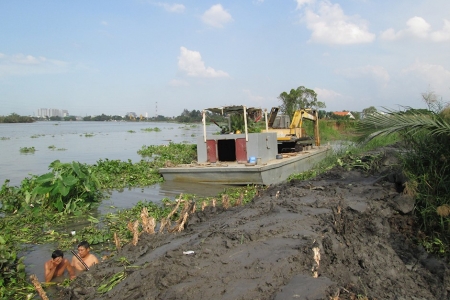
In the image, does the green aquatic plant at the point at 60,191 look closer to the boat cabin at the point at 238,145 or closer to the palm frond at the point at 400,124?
the boat cabin at the point at 238,145

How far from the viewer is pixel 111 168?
48.6 ft

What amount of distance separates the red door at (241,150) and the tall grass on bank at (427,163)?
6.32 metres

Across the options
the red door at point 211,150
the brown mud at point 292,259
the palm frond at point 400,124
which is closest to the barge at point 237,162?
the red door at point 211,150

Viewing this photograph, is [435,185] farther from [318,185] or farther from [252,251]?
[252,251]

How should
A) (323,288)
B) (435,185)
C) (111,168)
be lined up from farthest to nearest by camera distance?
(111,168)
(435,185)
(323,288)

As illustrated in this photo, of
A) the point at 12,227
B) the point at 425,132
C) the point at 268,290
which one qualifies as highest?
the point at 425,132

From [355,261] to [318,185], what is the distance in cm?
370

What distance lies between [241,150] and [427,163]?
22.7 feet

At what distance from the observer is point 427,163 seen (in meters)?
6.66

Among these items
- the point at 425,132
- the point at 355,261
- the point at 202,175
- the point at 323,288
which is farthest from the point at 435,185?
the point at 202,175

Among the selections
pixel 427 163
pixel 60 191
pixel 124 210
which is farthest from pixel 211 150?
pixel 427 163

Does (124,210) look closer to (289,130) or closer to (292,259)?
(292,259)

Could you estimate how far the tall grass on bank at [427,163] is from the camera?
19.5ft

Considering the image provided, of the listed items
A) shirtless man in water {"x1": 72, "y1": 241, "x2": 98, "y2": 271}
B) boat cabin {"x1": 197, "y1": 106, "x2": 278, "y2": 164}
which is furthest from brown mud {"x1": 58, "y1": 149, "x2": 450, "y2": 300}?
boat cabin {"x1": 197, "y1": 106, "x2": 278, "y2": 164}
